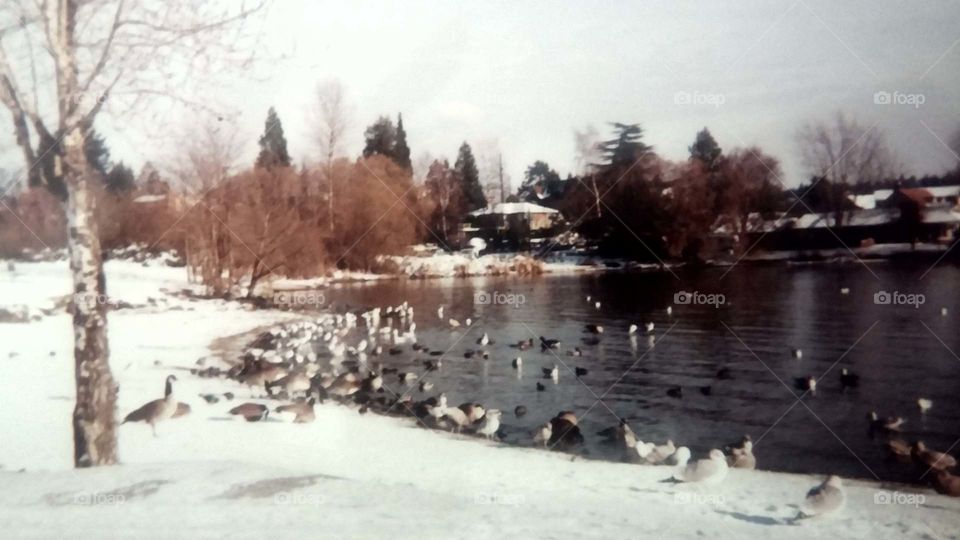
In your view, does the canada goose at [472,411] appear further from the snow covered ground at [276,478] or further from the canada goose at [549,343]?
the canada goose at [549,343]

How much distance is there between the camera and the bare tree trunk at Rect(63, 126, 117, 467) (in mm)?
3002

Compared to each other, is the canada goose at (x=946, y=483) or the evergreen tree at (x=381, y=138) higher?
the evergreen tree at (x=381, y=138)

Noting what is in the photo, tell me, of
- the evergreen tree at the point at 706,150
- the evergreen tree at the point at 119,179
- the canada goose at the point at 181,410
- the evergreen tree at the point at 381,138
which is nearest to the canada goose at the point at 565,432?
the evergreen tree at the point at 706,150

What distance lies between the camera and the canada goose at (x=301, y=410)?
3047 mm

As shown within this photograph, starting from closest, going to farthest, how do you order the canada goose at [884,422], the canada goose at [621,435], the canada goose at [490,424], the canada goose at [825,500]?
1. the canada goose at [825,500]
2. the canada goose at [884,422]
3. the canada goose at [621,435]
4. the canada goose at [490,424]

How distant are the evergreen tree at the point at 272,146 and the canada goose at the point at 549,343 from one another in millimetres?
1152

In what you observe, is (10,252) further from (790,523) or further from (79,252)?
(790,523)

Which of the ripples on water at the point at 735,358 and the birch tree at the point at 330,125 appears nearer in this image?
the ripples on water at the point at 735,358

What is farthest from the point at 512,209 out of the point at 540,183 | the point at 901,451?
the point at 901,451

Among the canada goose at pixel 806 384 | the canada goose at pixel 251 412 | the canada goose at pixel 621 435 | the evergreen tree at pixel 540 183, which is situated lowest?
the canada goose at pixel 621 435

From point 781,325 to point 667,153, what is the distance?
70 cm

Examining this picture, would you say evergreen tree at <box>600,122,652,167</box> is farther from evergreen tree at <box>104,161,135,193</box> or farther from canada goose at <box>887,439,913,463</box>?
evergreen tree at <box>104,161,135,193</box>

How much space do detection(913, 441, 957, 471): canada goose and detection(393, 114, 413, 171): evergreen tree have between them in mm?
1955

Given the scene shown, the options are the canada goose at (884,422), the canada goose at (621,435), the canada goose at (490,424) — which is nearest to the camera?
the canada goose at (884,422)
